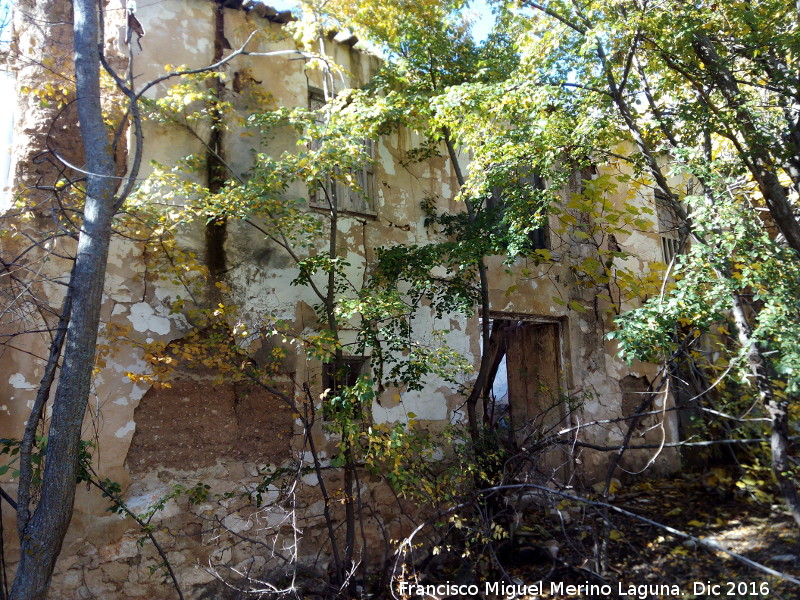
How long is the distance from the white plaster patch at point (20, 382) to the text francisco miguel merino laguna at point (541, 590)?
3223 millimetres

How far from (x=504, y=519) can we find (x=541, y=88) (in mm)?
3936

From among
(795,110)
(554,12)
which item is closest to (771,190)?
(795,110)

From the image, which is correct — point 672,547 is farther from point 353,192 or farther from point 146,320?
point 146,320

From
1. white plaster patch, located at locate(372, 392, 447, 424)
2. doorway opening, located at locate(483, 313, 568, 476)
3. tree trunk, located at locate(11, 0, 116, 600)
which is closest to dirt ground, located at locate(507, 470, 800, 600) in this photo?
doorway opening, located at locate(483, 313, 568, 476)

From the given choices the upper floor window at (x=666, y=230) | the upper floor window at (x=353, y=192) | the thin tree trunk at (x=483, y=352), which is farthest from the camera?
the upper floor window at (x=666, y=230)

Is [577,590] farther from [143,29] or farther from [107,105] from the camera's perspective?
[143,29]

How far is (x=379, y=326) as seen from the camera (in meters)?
6.28

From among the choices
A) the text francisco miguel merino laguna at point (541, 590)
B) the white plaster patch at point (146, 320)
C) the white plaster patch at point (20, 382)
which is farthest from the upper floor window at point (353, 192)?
the text francisco miguel merino laguna at point (541, 590)

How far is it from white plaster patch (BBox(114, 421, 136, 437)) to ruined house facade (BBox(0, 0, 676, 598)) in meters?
0.01

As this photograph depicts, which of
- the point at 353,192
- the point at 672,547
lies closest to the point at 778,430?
the point at 672,547

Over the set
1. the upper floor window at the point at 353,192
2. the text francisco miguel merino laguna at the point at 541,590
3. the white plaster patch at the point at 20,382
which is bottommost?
the text francisco miguel merino laguna at the point at 541,590

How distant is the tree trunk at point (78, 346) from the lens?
3393 mm

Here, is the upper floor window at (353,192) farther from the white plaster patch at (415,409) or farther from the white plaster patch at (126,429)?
the white plaster patch at (126,429)

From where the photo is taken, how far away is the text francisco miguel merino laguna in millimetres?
4680
